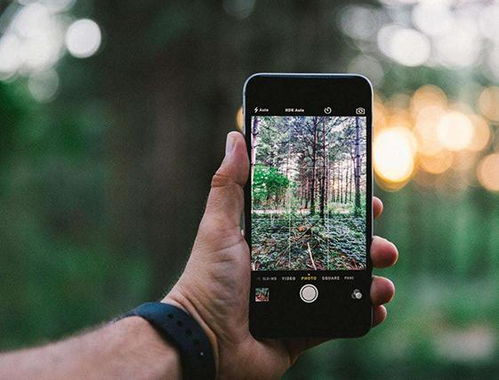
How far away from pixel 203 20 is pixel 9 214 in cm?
113

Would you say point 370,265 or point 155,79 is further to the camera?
point 155,79

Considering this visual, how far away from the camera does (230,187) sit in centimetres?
141

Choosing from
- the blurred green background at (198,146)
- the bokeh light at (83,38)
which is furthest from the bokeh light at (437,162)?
the bokeh light at (83,38)

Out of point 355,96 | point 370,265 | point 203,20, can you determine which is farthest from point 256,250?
point 203,20

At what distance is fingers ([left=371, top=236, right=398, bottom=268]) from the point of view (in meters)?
1.45

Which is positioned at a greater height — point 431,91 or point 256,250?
point 431,91

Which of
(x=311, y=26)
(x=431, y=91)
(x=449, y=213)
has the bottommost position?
(x=449, y=213)

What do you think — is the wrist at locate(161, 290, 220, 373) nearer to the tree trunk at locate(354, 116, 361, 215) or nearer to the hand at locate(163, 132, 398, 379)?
the hand at locate(163, 132, 398, 379)

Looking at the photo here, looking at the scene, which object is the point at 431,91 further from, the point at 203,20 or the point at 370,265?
the point at 370,265

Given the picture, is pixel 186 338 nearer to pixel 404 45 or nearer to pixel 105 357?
pixel 105 357

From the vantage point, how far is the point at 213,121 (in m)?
2.96

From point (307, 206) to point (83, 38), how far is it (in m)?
1.83

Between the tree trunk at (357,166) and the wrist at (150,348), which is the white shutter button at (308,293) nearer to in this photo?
the tree trunk at (357,166)

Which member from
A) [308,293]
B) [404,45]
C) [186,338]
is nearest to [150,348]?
[186,338]
